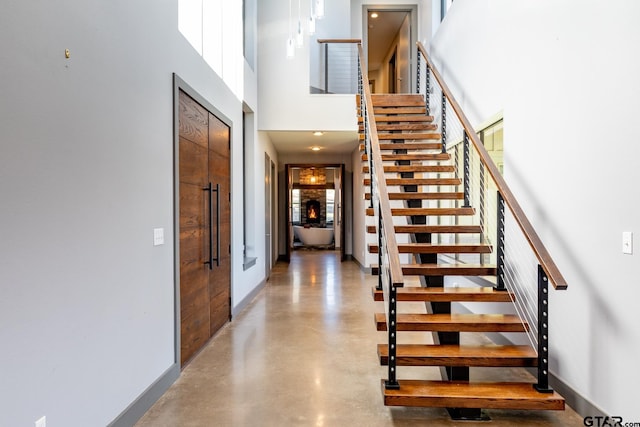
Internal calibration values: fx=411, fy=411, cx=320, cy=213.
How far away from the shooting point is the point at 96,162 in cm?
208

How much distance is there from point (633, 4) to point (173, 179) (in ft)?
9.67

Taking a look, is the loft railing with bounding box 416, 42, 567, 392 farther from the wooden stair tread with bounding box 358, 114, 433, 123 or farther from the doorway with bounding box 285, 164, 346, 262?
the doorway with bounding box 285, 164, 346, 262

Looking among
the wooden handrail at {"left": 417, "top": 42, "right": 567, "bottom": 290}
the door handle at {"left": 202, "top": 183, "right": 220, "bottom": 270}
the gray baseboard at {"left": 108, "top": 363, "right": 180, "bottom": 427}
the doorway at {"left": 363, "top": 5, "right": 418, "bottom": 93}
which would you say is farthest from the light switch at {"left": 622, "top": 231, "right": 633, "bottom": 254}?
the doorway at {"left": 363, "top": 5, "right": 418, "bottom": 93}

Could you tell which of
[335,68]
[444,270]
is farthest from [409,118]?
[444,270]

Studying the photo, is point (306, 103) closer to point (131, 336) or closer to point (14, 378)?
point (131, 336)

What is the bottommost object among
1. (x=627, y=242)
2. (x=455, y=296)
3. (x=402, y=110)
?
(x=455, y=296)

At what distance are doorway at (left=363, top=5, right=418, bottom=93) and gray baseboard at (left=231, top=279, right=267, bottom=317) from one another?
15.1 ft

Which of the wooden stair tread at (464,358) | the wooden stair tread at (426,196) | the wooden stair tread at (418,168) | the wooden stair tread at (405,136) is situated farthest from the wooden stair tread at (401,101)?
the wooden stair tread at (464,358)

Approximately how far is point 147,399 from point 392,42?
9.39 meters

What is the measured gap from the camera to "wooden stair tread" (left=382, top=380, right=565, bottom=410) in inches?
91.2

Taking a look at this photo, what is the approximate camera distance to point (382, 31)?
9320 mm

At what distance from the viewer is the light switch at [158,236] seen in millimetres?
2742

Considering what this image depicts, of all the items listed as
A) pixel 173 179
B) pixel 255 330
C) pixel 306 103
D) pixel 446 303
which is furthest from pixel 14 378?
pixel 306 103

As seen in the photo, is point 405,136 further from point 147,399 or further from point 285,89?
point 147,399
